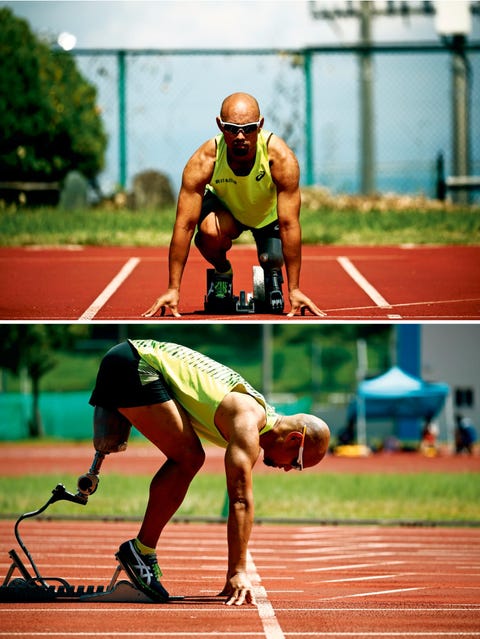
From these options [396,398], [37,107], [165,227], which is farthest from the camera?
[396,398]

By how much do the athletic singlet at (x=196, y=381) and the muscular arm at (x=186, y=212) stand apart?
0.19 meters

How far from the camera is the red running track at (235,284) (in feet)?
22.7

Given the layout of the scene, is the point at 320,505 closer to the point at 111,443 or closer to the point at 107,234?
the point at 107,234

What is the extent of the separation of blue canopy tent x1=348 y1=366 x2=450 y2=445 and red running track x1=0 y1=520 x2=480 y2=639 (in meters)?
10.9

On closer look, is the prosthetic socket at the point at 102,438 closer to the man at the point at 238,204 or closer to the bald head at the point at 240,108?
the man at the point at 238,204

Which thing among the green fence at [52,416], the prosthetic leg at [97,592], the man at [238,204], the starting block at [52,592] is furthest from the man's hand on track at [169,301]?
the green fence at [52,416]

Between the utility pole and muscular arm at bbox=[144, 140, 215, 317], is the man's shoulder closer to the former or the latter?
muscular arm at bbox=[144, 140, 215, 317]

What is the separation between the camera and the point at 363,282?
795 cm

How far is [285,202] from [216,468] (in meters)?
16.3

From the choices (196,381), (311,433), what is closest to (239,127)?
(196,381)

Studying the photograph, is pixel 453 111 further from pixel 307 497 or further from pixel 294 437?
pixel 294 437

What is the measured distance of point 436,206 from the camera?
14422mm

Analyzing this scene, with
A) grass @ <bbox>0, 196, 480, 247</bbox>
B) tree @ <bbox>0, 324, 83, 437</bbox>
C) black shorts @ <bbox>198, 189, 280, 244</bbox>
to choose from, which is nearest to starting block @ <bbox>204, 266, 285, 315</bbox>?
black shorts @ <bbox>198, 189, 280, 244</bbox>

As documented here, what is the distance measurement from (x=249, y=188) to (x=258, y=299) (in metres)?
0.58
